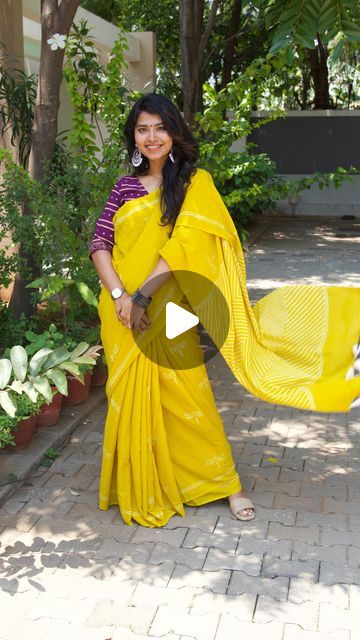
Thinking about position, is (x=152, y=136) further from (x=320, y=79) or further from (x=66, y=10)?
(x=320, y=79)

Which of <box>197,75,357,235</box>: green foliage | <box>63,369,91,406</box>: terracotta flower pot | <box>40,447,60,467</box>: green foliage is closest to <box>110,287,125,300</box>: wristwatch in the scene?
<box>40,447,60,467</box>: green foliage

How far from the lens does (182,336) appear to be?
11.6 ft

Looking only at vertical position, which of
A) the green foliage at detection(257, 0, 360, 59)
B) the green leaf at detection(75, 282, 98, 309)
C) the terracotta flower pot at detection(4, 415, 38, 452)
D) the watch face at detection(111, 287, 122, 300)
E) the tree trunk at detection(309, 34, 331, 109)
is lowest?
the terracotta flower pot at detection(4, 415, 38, 452)

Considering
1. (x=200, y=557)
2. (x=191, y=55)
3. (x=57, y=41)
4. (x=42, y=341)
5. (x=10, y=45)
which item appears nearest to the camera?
(x=200, y=557)

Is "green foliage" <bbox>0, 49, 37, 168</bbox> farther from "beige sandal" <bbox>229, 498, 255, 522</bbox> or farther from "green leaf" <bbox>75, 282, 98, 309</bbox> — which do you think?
"beige sandal" <bbox>229, 498, 255, 522</bbox>

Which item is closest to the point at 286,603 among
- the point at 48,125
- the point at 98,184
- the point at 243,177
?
the point at 98,184

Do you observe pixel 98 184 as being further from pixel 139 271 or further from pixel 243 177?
pixel 243 177

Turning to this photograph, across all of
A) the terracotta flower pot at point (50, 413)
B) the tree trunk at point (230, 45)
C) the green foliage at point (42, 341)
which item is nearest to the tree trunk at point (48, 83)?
the green foliage at point (42, 341)

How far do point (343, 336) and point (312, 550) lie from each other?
3.06 ft

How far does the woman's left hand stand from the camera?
3.33 m

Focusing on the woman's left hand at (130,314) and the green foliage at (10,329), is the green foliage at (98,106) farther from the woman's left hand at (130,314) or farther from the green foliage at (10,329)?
the woman's left hand at (130,314)

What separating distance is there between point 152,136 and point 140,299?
688mm

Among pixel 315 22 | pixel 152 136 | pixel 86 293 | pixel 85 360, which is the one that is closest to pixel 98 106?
pixel 86 293

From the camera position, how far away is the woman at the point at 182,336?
10.9 ft
